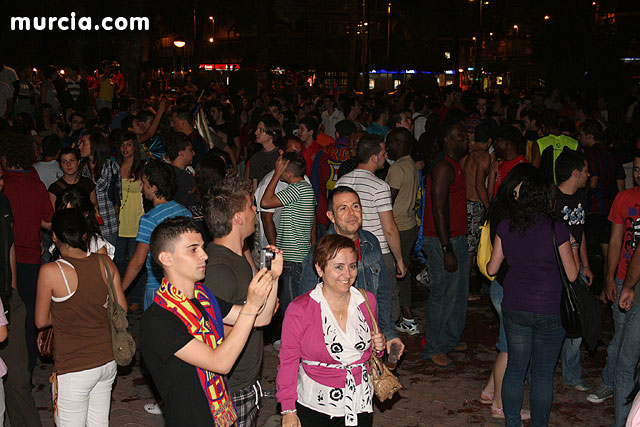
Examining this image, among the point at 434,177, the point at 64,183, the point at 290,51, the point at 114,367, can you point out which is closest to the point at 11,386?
the point at 114,367

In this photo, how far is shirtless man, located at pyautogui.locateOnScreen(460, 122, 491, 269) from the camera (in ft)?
29.2

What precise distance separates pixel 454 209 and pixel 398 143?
104cm

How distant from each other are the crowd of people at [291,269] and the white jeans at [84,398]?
0.5 inches

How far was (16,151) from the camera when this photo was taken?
6324mm

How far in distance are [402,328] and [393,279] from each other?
1814 mm

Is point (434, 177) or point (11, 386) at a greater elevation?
point (434, 177)

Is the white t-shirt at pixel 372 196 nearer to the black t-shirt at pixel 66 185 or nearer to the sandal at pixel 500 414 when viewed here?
the sandal at pixel 500 414

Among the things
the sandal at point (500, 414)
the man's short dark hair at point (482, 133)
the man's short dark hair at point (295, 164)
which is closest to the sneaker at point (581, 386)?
the sandal at point (500, 414)

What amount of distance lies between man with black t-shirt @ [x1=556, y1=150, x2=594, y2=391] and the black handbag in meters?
1.33

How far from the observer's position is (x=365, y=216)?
6.76m

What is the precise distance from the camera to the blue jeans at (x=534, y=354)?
5.23m

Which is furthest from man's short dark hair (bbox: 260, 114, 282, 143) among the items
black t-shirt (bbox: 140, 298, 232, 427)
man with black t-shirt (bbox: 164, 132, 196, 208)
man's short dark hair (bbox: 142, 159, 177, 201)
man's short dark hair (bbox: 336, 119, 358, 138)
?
black t-shirt (bbox: 140, 298, 232, 427)

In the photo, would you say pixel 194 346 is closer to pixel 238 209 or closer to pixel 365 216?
pixel 238 209

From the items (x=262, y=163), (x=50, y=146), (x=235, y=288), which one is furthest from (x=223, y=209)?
(x=50, y=146)
